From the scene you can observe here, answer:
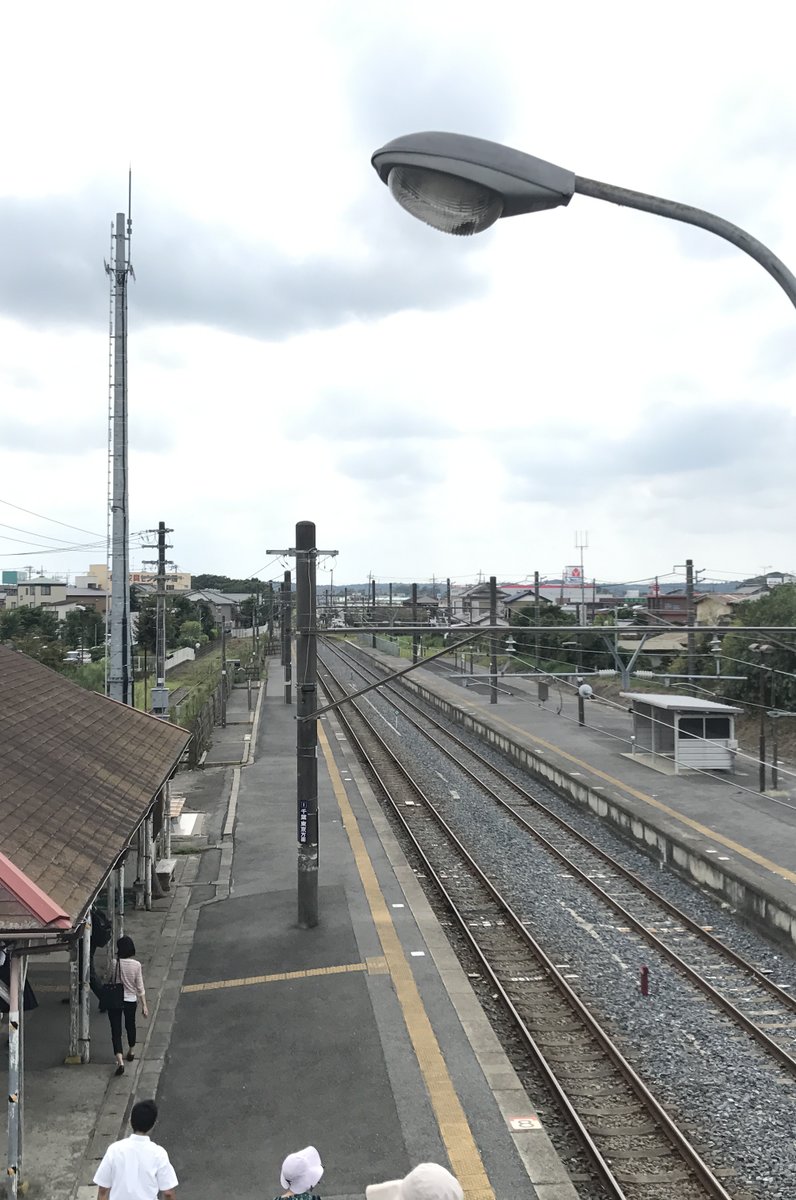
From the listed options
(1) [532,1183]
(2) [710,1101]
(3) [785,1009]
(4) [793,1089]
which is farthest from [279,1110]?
(3) [785,1009]

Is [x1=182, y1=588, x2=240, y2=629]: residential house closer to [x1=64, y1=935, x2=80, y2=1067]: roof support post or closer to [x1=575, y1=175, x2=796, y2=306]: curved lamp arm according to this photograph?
[x1=64, y1=935, x2=80, y2=1067]: roof support post

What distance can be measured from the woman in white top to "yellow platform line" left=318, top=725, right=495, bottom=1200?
249 centimetres

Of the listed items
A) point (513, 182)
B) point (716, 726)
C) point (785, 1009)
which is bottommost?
point (785, 1009)

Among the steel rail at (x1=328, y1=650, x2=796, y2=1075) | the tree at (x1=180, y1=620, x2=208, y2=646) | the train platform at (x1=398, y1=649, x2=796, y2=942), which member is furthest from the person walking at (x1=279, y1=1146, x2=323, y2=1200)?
the tree at (x1=180, y1=620, x2=208, y2=646)

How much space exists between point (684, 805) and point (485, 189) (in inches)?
637

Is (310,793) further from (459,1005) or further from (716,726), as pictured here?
(716,726)

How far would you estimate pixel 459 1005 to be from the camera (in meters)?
8.72

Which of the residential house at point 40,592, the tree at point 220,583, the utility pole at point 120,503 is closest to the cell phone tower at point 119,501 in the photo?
the utility pole at point 120,503

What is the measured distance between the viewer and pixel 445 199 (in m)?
3.06

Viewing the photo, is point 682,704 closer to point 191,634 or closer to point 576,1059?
point 576,1059

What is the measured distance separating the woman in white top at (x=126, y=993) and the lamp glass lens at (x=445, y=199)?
6.77 m

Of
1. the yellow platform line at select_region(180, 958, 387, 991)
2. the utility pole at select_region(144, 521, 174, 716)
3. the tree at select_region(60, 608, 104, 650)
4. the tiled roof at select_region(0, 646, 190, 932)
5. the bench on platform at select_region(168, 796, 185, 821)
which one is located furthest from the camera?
the tree at select_region(60, 608, 104, 650)

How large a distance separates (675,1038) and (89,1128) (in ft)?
18.3

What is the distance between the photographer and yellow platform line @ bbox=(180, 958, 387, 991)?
30.9ft
